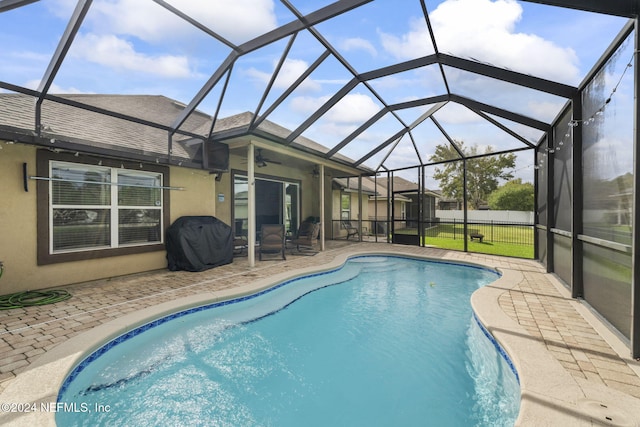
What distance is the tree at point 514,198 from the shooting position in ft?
75.1

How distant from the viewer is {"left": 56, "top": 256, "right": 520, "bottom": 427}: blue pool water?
2482 millimetres

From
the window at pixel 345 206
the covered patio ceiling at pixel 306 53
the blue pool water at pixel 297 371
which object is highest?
the covered patio ceiling at pixel 306 53

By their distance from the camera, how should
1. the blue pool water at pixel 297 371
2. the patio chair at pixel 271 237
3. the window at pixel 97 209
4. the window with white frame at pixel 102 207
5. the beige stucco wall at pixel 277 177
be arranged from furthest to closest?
the beige stucco wall at pixel 277 177 → the patio chair at pixel 271 237 → the window with white frame at pixel 102 207 → the window at pixel 97 209 → the blue pool water at pixel 297 371

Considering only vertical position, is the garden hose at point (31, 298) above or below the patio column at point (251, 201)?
below

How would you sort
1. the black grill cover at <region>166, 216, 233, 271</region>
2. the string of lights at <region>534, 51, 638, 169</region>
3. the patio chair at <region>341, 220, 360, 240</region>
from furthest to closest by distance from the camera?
the patio chair at <region>341, 220, 360, 240</region> < the black grill cover at <region>166, 216, 233, 271</region> < the string of lights at <region>534, 51, 638, 169</region>

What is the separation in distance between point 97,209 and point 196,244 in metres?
1.97

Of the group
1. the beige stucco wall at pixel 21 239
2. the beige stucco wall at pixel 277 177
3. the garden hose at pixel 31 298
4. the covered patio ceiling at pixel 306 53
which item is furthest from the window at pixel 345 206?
the garden hose at pixel 31 298

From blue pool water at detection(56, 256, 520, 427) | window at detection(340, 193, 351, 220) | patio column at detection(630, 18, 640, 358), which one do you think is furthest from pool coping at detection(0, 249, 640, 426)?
window at detection(340, 193, 351, 220)

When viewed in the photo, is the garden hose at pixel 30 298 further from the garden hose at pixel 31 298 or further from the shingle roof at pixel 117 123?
the shingle roof at pixel 117 123

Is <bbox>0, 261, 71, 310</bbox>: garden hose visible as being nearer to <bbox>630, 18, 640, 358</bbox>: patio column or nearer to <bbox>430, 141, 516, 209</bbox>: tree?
<bbox>630, 18, 640, 358</bbox>: patio column

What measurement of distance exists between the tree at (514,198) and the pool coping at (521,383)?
23.4m

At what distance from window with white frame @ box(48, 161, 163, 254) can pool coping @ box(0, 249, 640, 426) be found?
8.99 ft

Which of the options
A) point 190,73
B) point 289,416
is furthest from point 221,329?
point 190,73

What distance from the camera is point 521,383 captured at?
7.53ft
